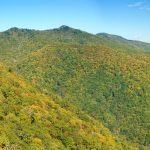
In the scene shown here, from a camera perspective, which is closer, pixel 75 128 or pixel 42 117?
pixel 42 117

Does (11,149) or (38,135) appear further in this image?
(38,135)

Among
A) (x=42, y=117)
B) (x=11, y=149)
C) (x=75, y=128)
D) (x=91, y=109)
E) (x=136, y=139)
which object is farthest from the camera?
(x=91, y=109)

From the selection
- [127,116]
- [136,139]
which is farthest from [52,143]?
[127,116]

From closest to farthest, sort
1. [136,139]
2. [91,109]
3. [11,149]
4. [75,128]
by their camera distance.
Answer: [11,149] < [75,128] < [136,139] < [91,109]

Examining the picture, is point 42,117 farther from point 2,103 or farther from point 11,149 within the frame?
point 11,149

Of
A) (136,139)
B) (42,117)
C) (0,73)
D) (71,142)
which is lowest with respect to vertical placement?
(136,139)

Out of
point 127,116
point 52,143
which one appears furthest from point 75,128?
point 127,116

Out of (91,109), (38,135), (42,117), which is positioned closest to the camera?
(38,135)

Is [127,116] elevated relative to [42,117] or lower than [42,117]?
lower

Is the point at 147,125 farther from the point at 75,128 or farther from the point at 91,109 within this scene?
the point at 75,128
